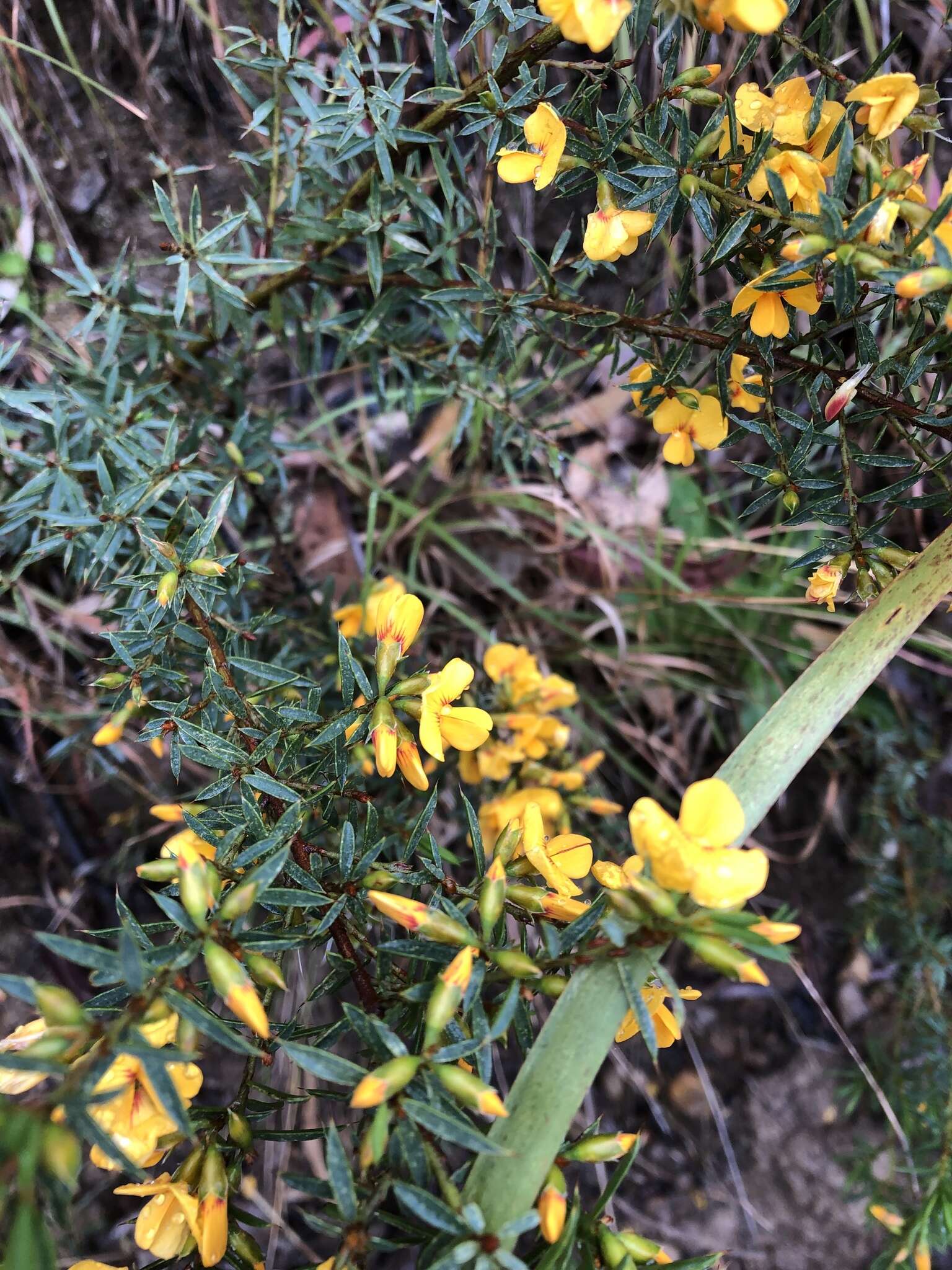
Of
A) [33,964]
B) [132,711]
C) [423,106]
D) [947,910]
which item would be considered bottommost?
[947,910]

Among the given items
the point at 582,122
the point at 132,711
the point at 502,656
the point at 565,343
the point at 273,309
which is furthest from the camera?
the point at 502,656

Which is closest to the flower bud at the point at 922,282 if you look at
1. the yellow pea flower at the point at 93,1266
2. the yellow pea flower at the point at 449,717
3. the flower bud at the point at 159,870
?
the yellow pea flower at the point at 449,717

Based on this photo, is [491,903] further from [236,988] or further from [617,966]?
[236,988]

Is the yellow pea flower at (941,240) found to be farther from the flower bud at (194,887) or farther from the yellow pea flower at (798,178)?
the flower bud at (194,887)

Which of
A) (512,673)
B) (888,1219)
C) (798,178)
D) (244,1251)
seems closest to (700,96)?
(798,178)

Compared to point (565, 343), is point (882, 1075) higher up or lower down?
lower down

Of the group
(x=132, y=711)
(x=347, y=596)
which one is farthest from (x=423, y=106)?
(x=132, y=711)

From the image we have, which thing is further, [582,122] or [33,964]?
[33,964]

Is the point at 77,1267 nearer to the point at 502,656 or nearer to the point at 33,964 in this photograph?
the point at 502,656
